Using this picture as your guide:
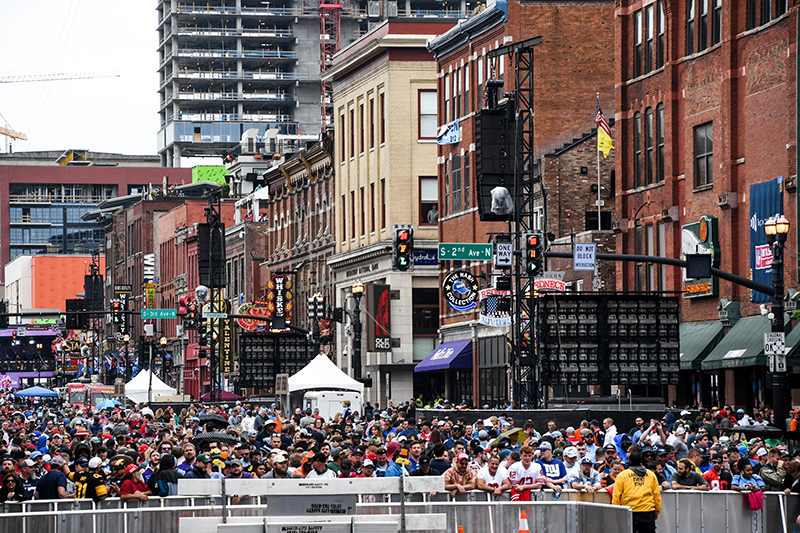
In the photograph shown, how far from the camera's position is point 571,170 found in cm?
5350

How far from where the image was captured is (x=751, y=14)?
138 feet

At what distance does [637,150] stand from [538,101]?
8.87 meters

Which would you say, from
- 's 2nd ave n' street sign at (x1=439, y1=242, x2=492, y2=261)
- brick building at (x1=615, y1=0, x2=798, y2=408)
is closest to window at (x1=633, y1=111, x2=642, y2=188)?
A: brick building at (x1=615, y1=0, x2=798, y2=408)

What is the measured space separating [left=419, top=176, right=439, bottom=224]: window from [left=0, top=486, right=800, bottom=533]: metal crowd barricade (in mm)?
51434

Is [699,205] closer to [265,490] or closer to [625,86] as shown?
[625,86]

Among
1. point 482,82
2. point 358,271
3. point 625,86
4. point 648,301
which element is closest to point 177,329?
point 358,271

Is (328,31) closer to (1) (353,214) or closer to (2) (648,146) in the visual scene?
(1) (353,214)

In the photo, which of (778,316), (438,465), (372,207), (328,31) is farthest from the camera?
(328,31)

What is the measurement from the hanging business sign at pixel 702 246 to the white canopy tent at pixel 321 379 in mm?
13563

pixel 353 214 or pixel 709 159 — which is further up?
pixel 353 214

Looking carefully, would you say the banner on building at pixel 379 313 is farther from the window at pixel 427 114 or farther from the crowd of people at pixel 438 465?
the crowd of people at pixel 438 465

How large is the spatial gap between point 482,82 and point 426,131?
33.3 ft

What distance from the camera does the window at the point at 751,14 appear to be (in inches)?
1651

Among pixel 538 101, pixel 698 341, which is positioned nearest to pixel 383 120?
pixel 538 101
